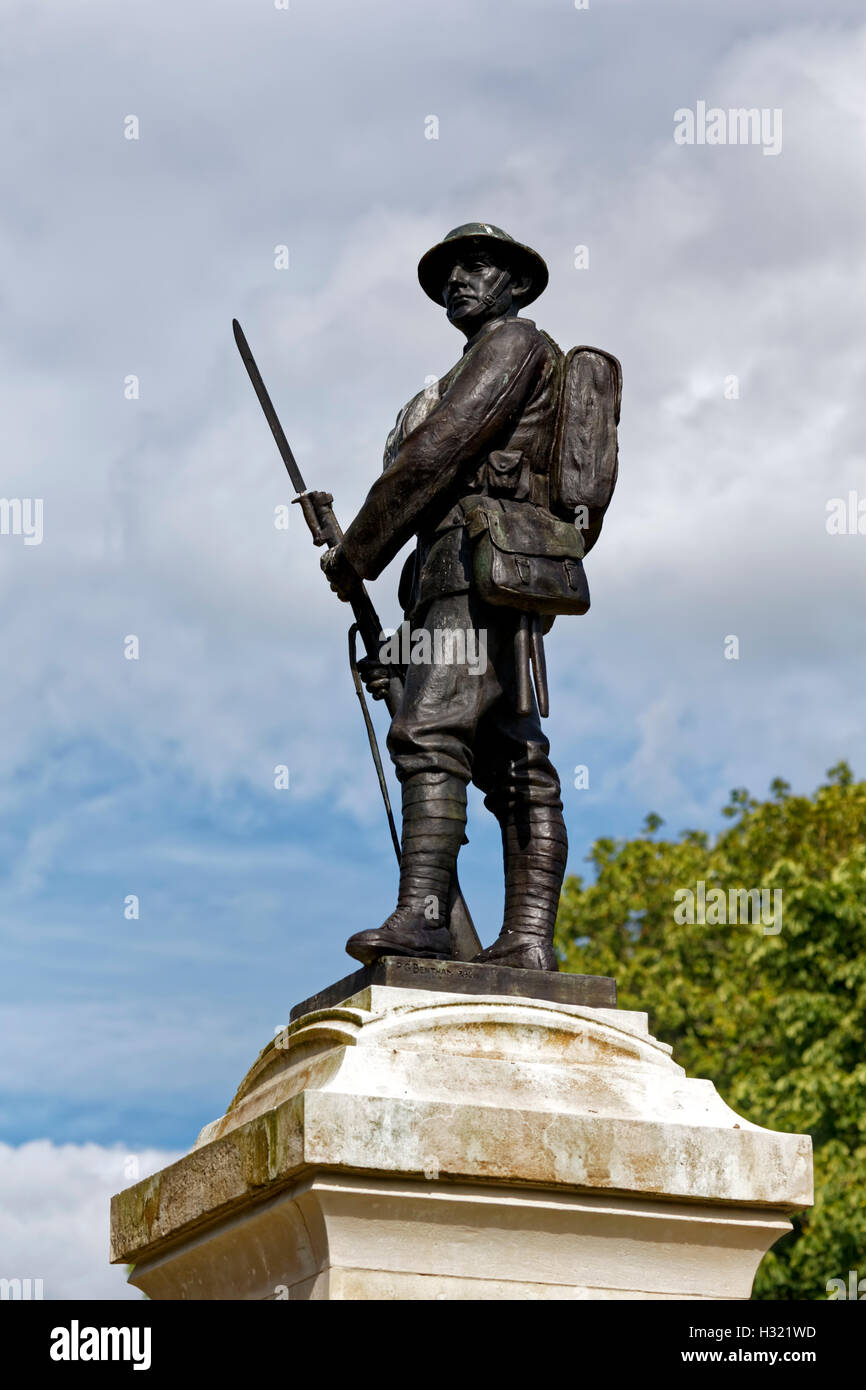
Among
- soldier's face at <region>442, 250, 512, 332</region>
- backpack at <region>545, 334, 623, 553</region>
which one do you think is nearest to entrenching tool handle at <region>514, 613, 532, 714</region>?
backpack at <region>545, 334, 623, 553</region>

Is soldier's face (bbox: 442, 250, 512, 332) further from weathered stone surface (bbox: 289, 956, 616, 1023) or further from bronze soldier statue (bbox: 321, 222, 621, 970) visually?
weathered stone surface (bbox: 289, 956, 616, 1023)

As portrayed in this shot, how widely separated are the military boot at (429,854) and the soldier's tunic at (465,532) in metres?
0.09

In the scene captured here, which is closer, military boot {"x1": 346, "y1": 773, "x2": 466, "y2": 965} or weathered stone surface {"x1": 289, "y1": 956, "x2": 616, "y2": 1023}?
weathered stone surface {"x1": 289, "y1": 956, "x2": 616, "y2": 1023}

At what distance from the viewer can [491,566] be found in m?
8.05

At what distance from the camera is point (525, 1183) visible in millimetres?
7000

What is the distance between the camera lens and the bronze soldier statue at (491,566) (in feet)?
26.3

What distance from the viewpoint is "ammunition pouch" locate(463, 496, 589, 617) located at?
8070 mm

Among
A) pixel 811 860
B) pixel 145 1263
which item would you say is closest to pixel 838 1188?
pixel 811 860

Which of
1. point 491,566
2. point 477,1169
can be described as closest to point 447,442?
point 491,566

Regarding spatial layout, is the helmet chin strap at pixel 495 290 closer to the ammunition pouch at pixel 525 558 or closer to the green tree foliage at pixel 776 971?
the ammunition pouch at pixel 525 558

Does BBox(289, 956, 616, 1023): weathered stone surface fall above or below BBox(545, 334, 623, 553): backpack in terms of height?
below

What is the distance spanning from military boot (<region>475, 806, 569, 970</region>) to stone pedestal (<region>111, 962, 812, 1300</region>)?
0.46m
